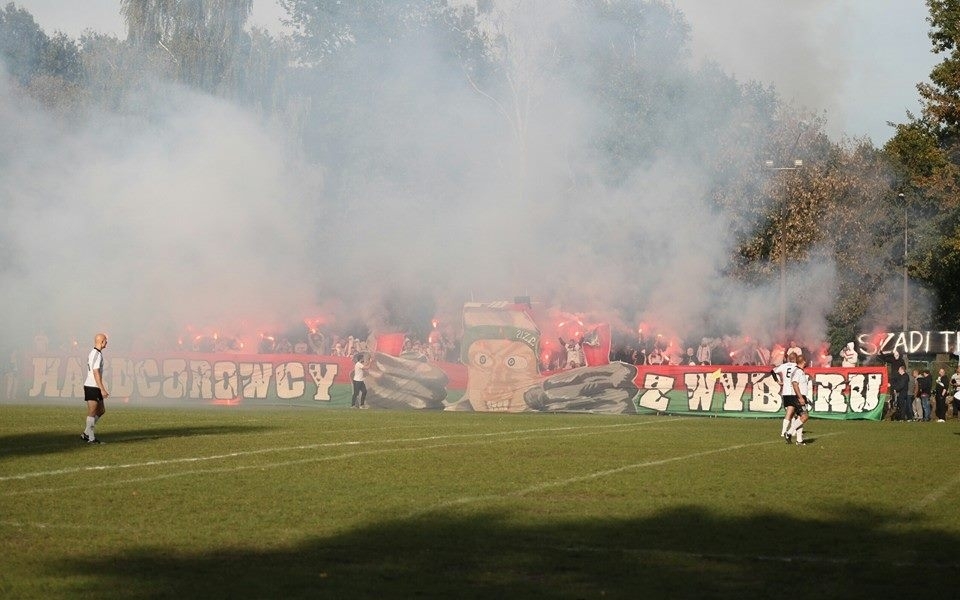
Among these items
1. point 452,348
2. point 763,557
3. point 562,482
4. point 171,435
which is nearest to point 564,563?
point 763,557

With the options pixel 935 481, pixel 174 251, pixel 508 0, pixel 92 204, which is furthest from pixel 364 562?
pixel 174 251

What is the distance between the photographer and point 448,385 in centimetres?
4359

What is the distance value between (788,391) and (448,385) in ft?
57.8

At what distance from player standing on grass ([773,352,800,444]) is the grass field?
95 cm

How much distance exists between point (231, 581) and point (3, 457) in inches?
455

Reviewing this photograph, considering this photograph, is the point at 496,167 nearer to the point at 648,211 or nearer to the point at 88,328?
the point at 648,211

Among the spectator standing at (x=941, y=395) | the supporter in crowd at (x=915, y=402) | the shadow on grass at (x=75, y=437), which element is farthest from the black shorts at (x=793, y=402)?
the spectator standing at (x=941, y=395)

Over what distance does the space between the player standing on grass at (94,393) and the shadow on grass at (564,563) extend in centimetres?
1191

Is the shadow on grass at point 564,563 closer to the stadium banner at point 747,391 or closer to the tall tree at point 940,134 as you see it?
the stadium banner at point 747,391

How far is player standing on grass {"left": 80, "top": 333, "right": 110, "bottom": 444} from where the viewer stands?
78.8 feet

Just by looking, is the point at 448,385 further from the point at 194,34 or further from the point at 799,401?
the point at 799,401

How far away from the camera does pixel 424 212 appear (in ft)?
148

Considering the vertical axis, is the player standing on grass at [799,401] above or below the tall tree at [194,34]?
below

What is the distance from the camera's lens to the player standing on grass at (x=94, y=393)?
24031mm
